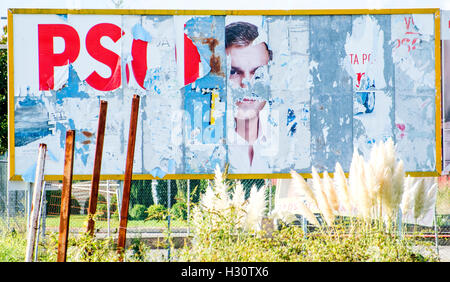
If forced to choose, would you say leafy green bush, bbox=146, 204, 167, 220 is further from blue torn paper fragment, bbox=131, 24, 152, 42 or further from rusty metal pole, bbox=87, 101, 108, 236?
blue torn paper fragment, bbox=131, 24, 152, 42

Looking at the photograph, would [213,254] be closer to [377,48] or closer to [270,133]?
[270,133]

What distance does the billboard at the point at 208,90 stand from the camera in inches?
334

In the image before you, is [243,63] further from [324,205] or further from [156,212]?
[156,212]

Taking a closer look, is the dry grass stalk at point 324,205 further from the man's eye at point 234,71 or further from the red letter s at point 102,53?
the red letter s at point 102,53

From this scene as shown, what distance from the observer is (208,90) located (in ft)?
28.0

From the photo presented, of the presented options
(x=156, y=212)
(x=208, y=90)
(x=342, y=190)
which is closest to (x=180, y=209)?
(x=156, y=212)

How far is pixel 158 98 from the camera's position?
855 centimetres

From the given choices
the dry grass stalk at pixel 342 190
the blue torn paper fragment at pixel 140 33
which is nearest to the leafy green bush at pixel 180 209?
the dry grass stalk at pixel 342 190

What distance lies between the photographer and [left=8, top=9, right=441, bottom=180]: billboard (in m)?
8.48

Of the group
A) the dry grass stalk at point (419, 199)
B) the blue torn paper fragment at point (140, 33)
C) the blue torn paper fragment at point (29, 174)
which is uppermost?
the blue torn paper fragment at point (140, 33)

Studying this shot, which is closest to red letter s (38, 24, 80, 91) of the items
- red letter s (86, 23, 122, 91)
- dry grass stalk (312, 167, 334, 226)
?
red letter s (86, 23, 122, 91)

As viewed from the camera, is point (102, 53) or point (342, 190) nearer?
point (342, 190)

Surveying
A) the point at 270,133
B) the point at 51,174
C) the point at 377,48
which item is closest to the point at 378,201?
the point at 270,133

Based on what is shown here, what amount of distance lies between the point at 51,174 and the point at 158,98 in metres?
2.10
